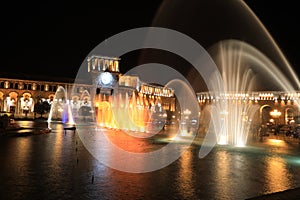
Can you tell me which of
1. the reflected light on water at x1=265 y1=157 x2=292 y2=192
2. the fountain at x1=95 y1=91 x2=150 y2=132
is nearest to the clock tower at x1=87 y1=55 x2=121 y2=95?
the fountain at x1=95 y1=91 x2=150 y2=132

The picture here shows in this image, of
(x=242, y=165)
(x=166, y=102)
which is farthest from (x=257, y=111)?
(x=242, y=165)

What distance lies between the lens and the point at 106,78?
10531cm

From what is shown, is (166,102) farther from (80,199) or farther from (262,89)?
(80,199)

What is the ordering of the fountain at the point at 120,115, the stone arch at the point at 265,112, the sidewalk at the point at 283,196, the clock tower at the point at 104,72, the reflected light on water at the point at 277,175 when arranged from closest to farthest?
the sidewalk at the point at 283,196 < the reflected light on water at the point at 277,175 < the fountain at the point at 120,115 < the stone arch at the point at 265,112 < the clock tower at the point at 104,72

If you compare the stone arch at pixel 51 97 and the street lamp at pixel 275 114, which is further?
the stone arch at pixel 51 97

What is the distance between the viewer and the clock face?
104500 millimetres

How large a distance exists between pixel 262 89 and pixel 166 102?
141 ft

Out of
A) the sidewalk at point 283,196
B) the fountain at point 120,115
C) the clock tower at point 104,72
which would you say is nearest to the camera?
the sidewalk at point 283,196

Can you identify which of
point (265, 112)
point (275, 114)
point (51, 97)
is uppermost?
point (51, 97)

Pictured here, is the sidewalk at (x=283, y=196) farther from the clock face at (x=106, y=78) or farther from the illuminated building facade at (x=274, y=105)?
the clock face at (x=106, y=78)

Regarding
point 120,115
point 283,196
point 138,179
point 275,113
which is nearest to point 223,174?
point 138,179

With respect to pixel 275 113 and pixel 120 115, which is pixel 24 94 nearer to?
pixel 120 115

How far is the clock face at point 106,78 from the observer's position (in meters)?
104

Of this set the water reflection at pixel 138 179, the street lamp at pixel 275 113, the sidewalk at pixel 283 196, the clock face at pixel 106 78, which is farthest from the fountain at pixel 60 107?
the sidewalk at pixel 283 196
